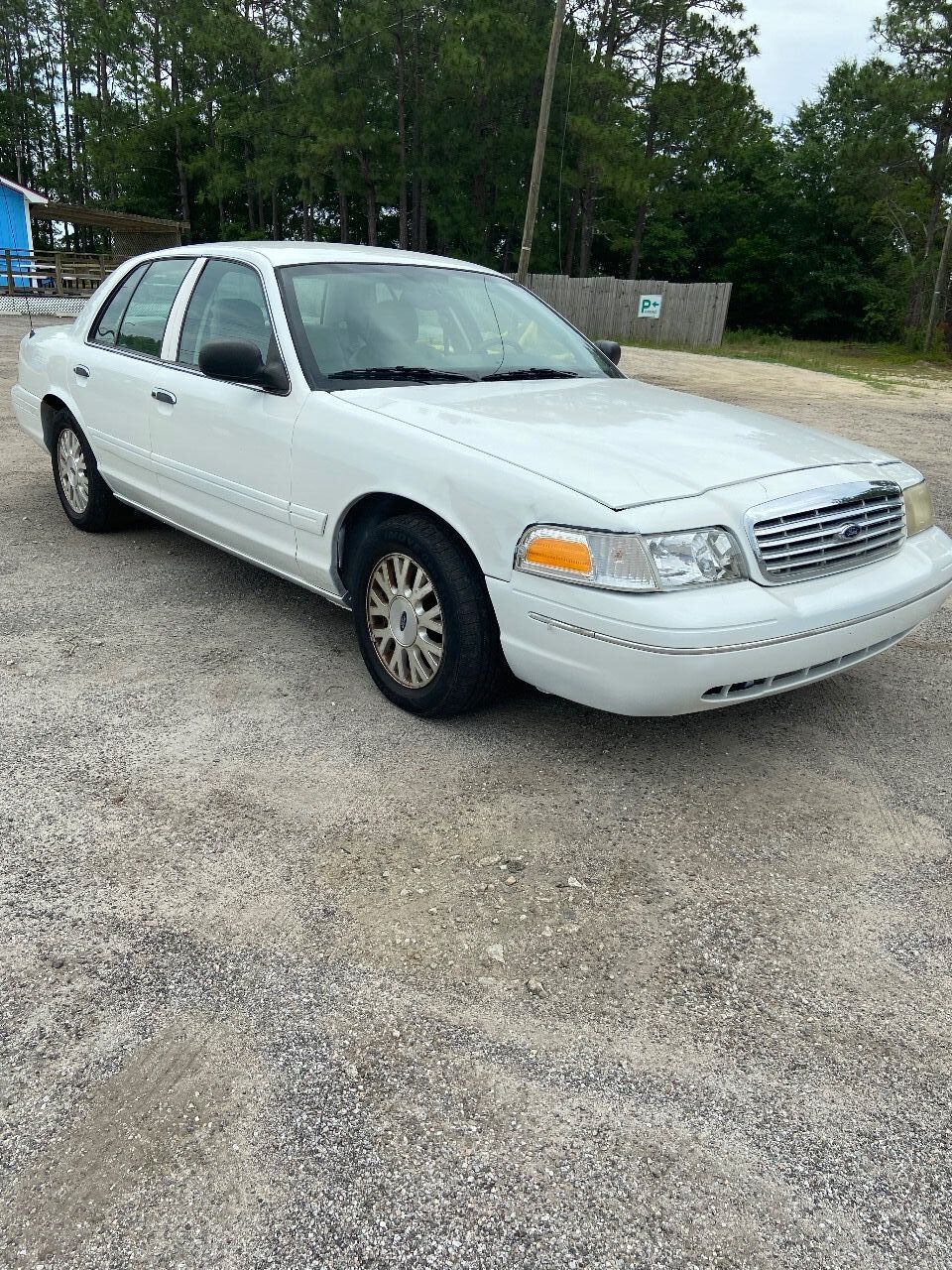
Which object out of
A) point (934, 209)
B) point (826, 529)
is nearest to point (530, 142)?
point (934, 209)

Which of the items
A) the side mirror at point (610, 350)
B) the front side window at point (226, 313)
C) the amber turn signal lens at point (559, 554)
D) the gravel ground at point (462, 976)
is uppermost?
the front side window at point (226, 313)

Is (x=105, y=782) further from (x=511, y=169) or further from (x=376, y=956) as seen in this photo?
(x=511, y=169)

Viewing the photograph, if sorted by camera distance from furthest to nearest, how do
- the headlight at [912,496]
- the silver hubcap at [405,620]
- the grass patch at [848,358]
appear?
the grass patch at [848,358]
the headlight at [912,496]
the silver hubcap at [405,620]

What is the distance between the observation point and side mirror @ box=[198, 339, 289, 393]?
12.4 feet

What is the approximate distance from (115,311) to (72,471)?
3.21 feet

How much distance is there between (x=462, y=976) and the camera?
235 centimetres

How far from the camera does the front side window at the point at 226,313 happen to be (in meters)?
4.10

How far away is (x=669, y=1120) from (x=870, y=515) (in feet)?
7.19

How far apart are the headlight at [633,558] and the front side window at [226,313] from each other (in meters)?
1.64

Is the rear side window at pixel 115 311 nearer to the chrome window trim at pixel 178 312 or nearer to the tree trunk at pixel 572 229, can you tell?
the chrome window trim at pixel 178 312

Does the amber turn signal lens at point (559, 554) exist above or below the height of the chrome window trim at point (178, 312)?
below

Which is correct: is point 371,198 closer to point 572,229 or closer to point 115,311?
point 572,229

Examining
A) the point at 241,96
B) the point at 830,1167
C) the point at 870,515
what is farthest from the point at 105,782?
the point at 241,96

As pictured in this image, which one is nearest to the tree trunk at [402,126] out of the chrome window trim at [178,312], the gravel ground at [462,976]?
the chrome window trim at [178,312]
